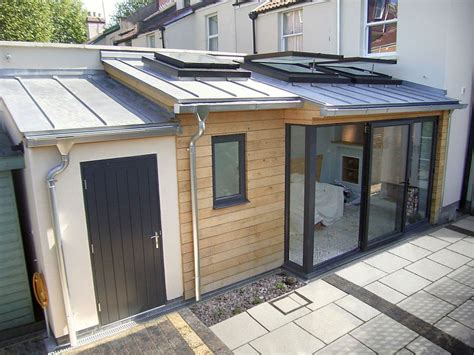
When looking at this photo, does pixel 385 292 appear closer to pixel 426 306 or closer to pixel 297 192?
pixel 426 306

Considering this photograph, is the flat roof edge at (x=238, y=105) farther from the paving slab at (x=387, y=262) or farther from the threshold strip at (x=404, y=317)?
the paving slab at (x=387, y=262)

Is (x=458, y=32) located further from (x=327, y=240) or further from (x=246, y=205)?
(x=246, y=205)

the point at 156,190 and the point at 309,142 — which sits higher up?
the point at 309,142

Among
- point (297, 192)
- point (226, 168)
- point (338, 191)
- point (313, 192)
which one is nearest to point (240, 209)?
point (226, 168)

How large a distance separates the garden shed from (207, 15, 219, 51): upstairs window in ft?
33.7

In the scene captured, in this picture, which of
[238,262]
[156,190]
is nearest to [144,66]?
[156,190]

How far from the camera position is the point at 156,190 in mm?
4473

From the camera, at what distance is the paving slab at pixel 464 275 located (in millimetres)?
5383

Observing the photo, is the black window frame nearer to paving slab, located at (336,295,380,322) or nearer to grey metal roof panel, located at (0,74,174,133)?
grey metal roof panel, located at (0,74,174,133)

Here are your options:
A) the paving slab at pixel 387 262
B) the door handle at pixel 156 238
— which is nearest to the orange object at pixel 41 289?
the door handle at pixel 156 238

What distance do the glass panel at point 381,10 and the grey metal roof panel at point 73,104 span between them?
6243 mm

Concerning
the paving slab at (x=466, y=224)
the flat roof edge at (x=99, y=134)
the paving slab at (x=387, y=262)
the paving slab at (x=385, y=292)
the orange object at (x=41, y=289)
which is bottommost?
the paving slab at (x=466, y=224)

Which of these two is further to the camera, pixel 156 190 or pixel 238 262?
pixel 238 262

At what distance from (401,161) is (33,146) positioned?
6110 mm
